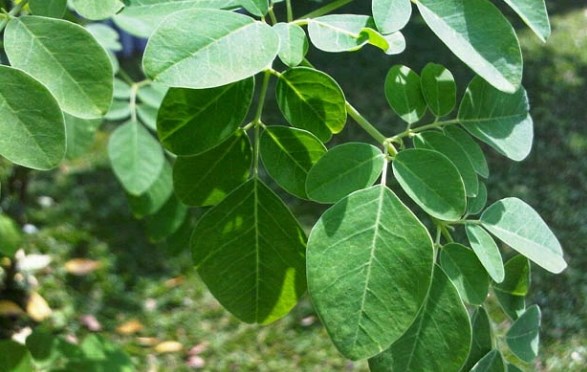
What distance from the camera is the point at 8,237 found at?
1556 millimetres

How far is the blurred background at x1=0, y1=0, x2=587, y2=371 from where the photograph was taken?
2.51 metres

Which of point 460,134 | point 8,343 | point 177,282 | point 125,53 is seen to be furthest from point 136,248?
point 460,134

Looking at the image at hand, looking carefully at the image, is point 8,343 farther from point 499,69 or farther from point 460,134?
point 499,69


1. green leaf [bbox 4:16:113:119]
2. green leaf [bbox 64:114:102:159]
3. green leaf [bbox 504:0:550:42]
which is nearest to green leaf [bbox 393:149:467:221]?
green leaf [bbox 504:0:550:42]

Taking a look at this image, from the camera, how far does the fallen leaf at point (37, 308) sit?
2527 millimetres

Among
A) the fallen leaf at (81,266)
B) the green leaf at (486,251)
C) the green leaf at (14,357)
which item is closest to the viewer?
the green leaf at (486,251)

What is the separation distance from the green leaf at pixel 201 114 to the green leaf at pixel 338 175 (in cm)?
8

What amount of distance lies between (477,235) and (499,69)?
0.16m

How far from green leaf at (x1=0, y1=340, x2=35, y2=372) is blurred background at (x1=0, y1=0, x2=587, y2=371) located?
2.16 feet

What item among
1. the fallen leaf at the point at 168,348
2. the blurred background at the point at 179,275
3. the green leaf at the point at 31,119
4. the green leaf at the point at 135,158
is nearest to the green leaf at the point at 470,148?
the green leaf at the point at 31,119

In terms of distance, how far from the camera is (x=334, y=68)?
434 centimetres

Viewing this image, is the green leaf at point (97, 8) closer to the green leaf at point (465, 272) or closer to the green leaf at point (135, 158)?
the green leaf at point (465, 272)

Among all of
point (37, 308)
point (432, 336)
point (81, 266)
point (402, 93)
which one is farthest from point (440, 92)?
point (81, 266)

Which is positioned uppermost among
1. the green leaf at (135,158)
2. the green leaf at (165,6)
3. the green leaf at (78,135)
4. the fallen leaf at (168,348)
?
the green leaf at (165,6)
